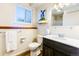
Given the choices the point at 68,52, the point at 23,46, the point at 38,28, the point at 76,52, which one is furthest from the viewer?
the point at 38,28

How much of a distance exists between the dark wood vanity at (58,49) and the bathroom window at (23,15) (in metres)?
1.16

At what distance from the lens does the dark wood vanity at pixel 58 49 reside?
4.36ft

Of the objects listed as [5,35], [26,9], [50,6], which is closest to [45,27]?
[50,6]

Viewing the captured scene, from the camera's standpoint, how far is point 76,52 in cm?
127

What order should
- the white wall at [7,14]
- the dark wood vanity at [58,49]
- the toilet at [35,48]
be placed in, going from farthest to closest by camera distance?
the toilet at [35,48] < the white wall at [7,14] < the dark wood vanity at [58,49]

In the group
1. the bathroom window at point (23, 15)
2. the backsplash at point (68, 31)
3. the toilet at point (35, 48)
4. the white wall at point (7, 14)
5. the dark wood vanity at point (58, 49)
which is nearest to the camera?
the dark wood vanity at point (58, 49)

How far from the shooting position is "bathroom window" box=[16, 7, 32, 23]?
2688 millimetres

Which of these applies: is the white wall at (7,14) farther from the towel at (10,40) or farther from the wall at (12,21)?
the towel at (10,40)

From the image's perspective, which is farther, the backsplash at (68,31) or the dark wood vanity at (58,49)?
the backsplash at (68,31)

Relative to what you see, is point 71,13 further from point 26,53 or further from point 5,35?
point 26,53

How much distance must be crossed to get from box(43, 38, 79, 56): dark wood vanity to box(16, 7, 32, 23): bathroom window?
1.16 metres

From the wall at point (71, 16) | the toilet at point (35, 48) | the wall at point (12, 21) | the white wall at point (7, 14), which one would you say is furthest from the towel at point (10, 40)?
the wall at point (71, 16)

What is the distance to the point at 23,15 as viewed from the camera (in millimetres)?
2893

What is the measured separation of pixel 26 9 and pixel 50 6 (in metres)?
0.81
